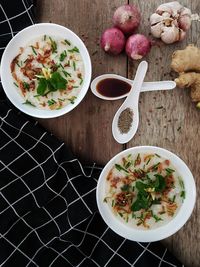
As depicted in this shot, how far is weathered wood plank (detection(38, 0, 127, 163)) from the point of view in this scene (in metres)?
1.49

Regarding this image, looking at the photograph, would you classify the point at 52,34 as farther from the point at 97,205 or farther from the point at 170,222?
the point at 170,222

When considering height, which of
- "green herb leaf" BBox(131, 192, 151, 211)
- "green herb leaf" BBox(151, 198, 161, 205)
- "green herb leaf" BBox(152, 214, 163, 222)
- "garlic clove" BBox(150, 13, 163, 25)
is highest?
"garlic clove" BBox(150, 13, 163, 25)

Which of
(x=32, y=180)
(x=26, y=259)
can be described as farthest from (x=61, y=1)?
(x=26, y=259)

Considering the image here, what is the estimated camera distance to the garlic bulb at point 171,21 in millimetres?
1416

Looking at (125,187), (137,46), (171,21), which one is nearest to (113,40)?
(137,46)

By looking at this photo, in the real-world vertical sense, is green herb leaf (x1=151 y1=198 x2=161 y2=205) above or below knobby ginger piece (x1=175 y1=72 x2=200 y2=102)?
below

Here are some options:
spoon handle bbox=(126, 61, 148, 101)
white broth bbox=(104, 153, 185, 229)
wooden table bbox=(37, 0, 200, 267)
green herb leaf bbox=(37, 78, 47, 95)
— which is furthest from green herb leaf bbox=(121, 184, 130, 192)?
green herb leaf bbox=(37, 78, 47, 95)

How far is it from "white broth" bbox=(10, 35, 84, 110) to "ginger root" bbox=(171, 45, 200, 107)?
29cm

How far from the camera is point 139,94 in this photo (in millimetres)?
1482

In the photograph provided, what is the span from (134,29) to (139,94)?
0.66ft

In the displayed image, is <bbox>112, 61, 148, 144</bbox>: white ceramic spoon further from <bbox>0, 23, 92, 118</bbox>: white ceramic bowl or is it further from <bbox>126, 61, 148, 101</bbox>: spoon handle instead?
<bbox>0, 23, 92, 118</bbox>: white ceramic bowl

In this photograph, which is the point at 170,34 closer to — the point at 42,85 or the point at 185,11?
the point at 185,11

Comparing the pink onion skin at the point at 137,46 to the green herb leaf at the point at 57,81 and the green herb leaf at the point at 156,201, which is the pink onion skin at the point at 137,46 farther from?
the green herb leaf at the point at 156,201

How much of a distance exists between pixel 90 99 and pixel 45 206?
0.37m
